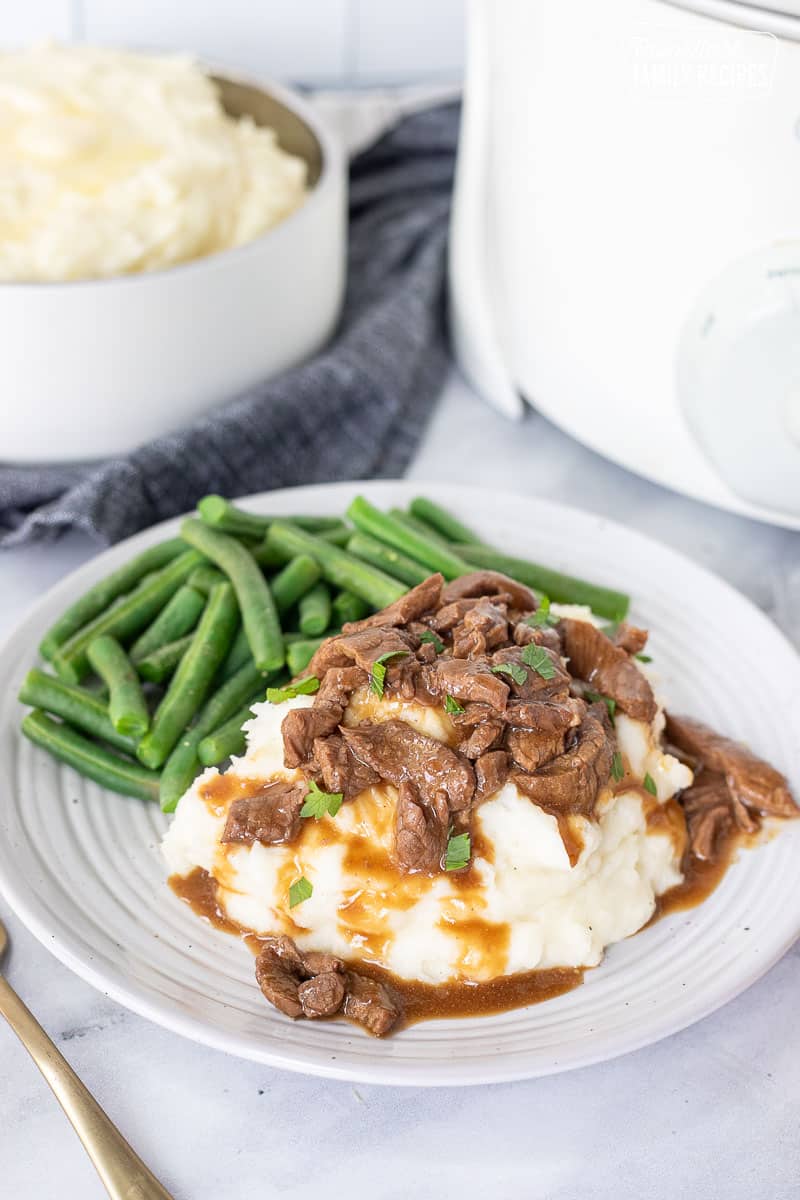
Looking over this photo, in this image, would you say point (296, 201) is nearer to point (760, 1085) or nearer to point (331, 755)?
point (331, 755)

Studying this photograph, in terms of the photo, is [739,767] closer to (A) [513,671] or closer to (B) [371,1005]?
(A) [513,671]

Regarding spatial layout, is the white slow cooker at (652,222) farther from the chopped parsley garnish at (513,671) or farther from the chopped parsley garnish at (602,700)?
the chopped parsley garnish at (513,671)

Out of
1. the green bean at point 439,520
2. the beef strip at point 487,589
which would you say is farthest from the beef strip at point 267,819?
the green bean at point 439,520

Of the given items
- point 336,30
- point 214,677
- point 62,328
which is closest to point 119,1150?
point 214,677

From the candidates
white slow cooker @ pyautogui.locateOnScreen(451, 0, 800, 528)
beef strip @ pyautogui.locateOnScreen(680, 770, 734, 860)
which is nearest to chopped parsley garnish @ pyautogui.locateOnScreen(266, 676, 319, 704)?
beef strip @ pyautogui.locateOnScreen(680, 770, 734, 860)

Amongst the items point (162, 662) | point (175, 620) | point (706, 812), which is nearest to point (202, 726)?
point (162, 662)

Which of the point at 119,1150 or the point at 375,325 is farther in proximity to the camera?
the point at 375,325
